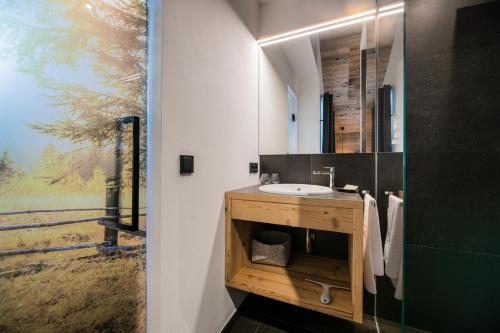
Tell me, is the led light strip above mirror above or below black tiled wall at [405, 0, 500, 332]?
above

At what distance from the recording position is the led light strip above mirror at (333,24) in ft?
4.69

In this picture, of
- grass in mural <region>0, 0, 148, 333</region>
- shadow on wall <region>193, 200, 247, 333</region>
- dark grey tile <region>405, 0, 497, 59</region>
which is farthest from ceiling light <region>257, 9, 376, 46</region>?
shadow on wall <region>193, 200, 247, 333</region>

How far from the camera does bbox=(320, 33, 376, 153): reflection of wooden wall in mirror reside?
157cm

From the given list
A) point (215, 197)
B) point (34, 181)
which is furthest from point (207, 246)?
point (34, 181)

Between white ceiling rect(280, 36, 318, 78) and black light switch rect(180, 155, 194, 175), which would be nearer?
black light switch rect(180, 155, 194, 175)

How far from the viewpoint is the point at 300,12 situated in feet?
5.55

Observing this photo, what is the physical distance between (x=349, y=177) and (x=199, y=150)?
1216mm

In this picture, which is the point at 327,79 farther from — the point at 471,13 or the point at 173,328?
the point at 173,328

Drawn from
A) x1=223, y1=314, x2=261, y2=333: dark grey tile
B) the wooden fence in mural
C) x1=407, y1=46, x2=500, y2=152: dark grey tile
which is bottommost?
x1=223, y1=314, x2=261, y2=333: dark grey tile

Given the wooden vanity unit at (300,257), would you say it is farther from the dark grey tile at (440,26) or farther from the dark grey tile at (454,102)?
the dark grey tile at (440,26)

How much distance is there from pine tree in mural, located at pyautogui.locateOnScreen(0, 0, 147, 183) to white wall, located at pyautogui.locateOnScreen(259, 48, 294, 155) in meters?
1.16

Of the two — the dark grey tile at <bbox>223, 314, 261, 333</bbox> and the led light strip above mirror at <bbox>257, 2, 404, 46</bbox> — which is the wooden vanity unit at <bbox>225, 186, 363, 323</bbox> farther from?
the led light strip above mirror at <bbox>257, 2, 404, 46</bbox>

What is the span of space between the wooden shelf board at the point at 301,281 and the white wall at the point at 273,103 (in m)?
0.99

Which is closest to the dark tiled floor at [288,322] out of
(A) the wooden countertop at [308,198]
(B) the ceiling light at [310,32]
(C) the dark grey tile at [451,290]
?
(C) the dark grey tile at [451,290]
